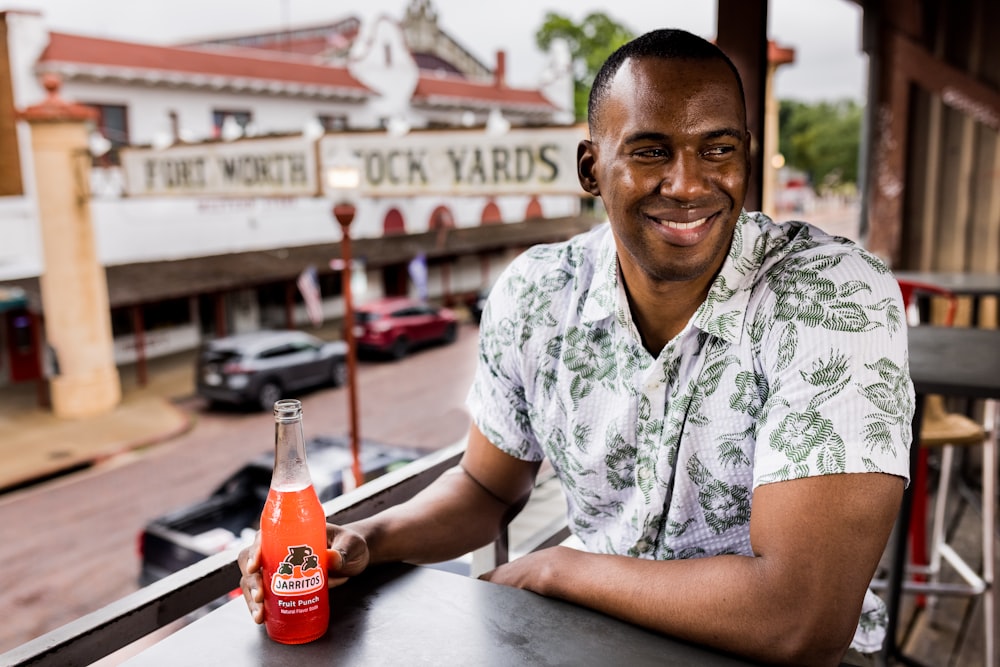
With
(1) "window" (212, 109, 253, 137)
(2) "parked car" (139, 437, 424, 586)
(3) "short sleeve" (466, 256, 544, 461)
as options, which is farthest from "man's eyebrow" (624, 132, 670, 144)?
(1) "window" (212, 109, 253, 137)

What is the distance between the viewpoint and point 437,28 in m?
30.1

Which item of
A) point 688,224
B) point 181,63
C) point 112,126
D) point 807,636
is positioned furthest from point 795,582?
point 181,63

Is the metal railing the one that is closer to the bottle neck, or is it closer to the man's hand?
the man's hand

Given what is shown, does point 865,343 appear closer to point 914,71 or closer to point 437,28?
point 914,71

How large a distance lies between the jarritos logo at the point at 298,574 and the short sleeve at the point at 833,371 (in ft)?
2.24

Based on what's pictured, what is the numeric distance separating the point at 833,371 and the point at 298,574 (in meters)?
0.86

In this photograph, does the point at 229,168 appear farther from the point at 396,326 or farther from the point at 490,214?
the point at 490,214

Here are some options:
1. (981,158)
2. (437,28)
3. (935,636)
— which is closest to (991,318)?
(981,158)

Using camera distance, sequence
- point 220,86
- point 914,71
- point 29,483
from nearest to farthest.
Answer: point 914,71
point 29,483
point 220,86

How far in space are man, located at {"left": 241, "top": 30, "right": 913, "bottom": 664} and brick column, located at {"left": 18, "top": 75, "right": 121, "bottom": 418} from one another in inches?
547

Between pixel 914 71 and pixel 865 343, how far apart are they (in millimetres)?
4775

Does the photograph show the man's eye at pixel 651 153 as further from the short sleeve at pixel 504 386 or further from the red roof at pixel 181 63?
the red roof at pixel 181 63

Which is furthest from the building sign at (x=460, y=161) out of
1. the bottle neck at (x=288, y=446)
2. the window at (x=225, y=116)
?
the window at (x=225, y=116)

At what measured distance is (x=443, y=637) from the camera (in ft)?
3.97
